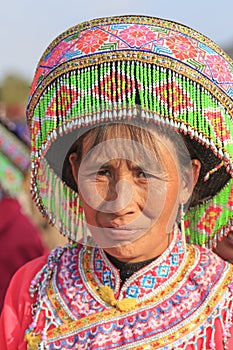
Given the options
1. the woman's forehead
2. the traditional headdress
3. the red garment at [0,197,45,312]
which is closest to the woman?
the woman's forehead

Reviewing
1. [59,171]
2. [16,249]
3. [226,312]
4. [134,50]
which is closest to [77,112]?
[134,50]

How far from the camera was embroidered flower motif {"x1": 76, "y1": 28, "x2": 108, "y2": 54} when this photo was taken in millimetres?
2113

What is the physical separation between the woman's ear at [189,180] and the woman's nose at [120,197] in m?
0.21

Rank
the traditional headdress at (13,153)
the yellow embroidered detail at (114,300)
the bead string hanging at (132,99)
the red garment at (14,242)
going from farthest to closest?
the traditional headdress at (13,153), the red garment at (14,242), the yellow embroidered detail at (114,300), the bead string hanging at (132,99)

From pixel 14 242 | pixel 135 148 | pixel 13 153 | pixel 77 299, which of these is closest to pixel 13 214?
pixel 14 242

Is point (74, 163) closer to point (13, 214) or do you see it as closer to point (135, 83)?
point (135, 83)

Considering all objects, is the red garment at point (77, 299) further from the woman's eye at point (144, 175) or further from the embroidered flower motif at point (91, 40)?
the embroidered flower motif at point (91, 40)

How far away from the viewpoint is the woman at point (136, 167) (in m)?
2.09

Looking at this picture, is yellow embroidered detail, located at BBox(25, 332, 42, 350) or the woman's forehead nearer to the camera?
the woman's forehead

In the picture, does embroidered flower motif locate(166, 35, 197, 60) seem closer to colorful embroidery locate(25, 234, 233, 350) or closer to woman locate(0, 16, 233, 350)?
woman locate(0, 16, 233, 350)

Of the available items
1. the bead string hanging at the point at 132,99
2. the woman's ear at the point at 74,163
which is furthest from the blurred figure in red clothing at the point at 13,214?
the bead string hanging at the point at 132,99

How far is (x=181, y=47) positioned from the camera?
2113mm

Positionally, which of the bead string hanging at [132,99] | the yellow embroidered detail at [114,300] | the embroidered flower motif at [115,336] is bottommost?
the embroidered flower motif at [115,336]

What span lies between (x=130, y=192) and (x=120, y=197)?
0.03 m
